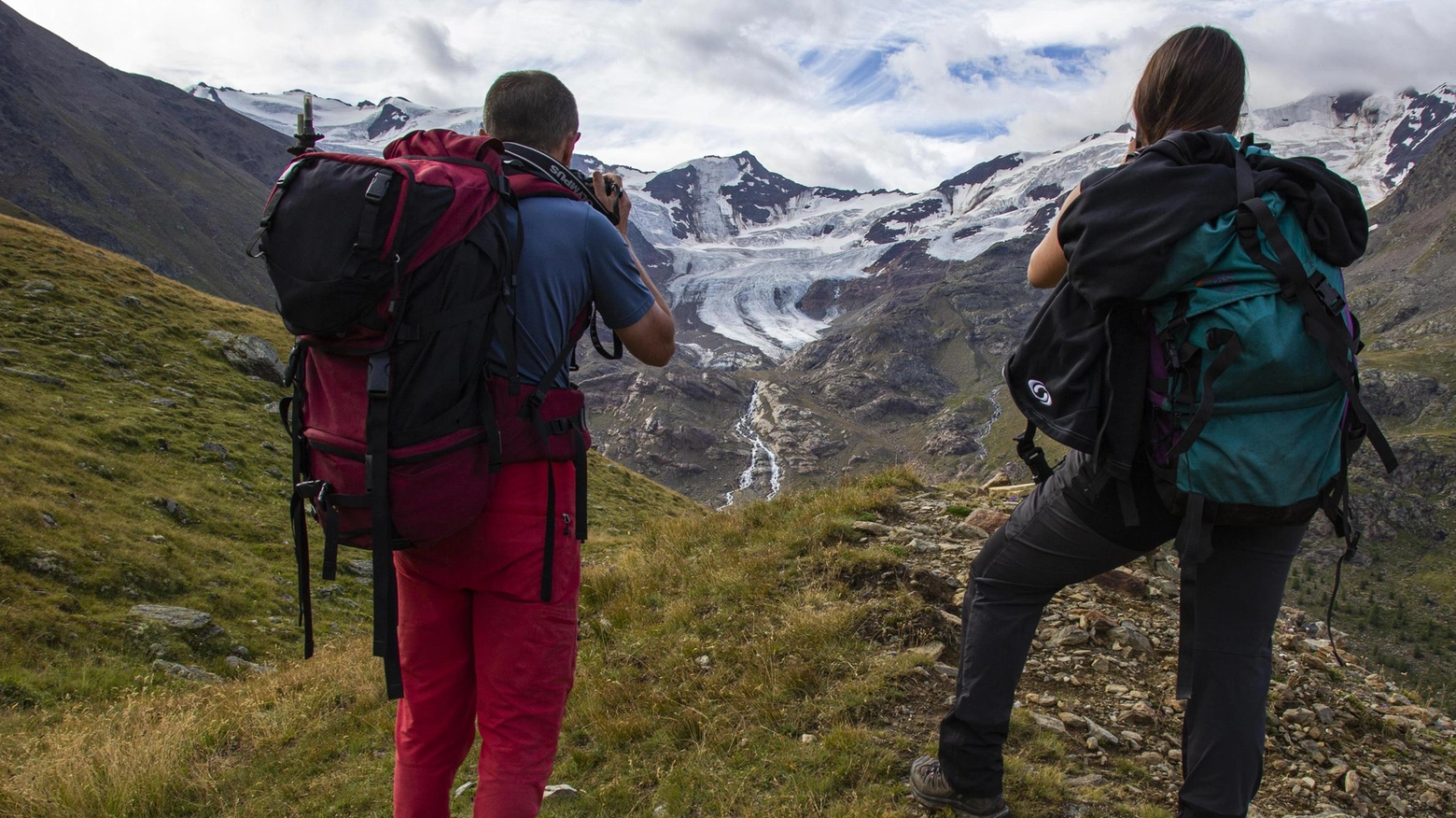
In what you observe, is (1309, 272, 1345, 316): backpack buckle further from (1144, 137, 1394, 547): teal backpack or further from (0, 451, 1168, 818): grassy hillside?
(0, 451, 1168, 818): grassy hillside

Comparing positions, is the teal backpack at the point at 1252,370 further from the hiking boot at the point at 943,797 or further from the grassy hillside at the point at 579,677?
the grassy hillside at the point at 579,677

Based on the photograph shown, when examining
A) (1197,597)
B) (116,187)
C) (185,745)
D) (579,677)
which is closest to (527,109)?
(1197,597)

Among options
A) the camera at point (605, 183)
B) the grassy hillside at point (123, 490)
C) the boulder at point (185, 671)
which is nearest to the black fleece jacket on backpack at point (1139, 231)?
the camera at point (605, 183)

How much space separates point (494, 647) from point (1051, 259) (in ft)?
8.41

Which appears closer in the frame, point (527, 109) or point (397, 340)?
point (397, 340)

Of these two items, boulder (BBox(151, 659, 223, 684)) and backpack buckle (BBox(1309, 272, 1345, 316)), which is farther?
boulder (BBox(151, 659, 223, 684))

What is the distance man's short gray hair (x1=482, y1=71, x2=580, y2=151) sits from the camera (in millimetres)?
3113

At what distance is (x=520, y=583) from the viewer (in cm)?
281

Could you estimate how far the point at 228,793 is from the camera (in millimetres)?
5055

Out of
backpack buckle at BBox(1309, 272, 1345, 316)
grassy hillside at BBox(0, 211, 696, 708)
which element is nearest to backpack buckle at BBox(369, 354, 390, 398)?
backpack buckle at BBox(1309, 272, 1345, 316)

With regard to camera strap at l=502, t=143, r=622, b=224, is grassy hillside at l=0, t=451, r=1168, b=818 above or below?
below

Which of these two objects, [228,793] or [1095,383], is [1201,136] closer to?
[1095,383]

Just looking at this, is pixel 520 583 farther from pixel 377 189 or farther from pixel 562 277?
pixel 377 189

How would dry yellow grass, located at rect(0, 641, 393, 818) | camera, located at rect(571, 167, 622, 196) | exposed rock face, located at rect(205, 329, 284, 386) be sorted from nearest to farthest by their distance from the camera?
camera, located at rect(571, 167, 622, 196) → dry yellow grass, located at rect(0, 641, 393, 818) → exposed rock face, located at rect(205, 329, 284, 386)
